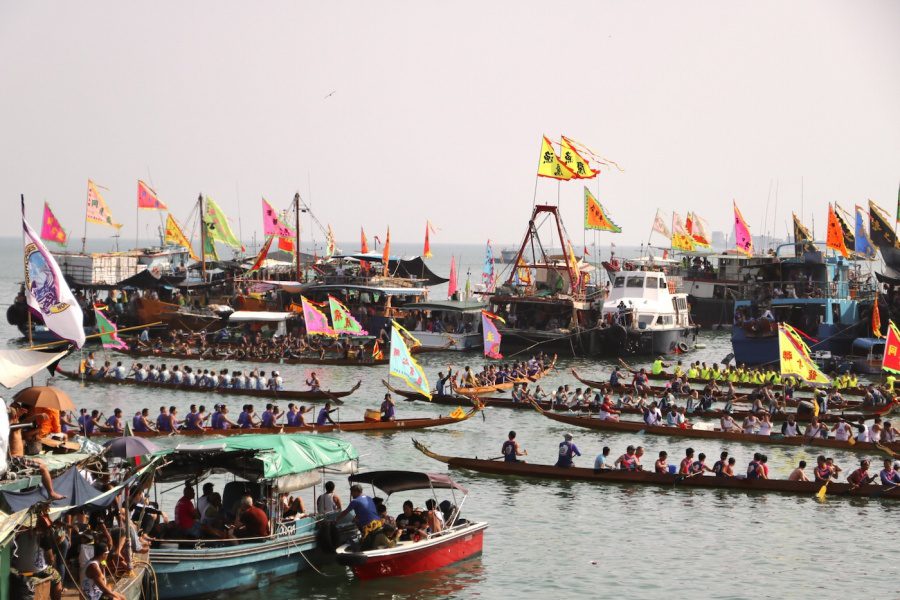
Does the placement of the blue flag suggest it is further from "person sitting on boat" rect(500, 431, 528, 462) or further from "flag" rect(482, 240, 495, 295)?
"person sitting on boat" rect(500, 431, 528, 462)

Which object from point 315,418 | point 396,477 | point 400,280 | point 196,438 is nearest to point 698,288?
point 400,280

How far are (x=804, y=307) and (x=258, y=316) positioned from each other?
110ft

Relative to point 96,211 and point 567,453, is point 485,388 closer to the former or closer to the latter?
point 567,453

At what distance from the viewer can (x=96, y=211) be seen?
7775cm

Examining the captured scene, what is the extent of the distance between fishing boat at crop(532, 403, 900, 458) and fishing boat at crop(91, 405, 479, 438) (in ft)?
12.8

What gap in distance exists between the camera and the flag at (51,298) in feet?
69.3

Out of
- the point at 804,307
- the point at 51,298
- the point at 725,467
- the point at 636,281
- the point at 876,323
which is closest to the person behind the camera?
the point at 51,298

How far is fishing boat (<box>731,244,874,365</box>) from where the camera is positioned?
60656 mm

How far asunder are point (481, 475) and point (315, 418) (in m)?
11.4

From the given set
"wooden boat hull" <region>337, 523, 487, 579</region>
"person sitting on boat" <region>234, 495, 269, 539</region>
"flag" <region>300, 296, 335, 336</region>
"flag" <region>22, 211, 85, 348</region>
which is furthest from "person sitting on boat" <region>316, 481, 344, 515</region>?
"flag" <region>300, 296, 335, 336</region>

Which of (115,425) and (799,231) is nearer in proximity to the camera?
(115,425)

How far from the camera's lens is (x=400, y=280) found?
75.2 metres

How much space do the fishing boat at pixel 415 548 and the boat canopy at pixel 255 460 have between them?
1615 millimetres

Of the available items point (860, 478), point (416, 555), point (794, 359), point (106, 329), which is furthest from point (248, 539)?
point (106, 329)
